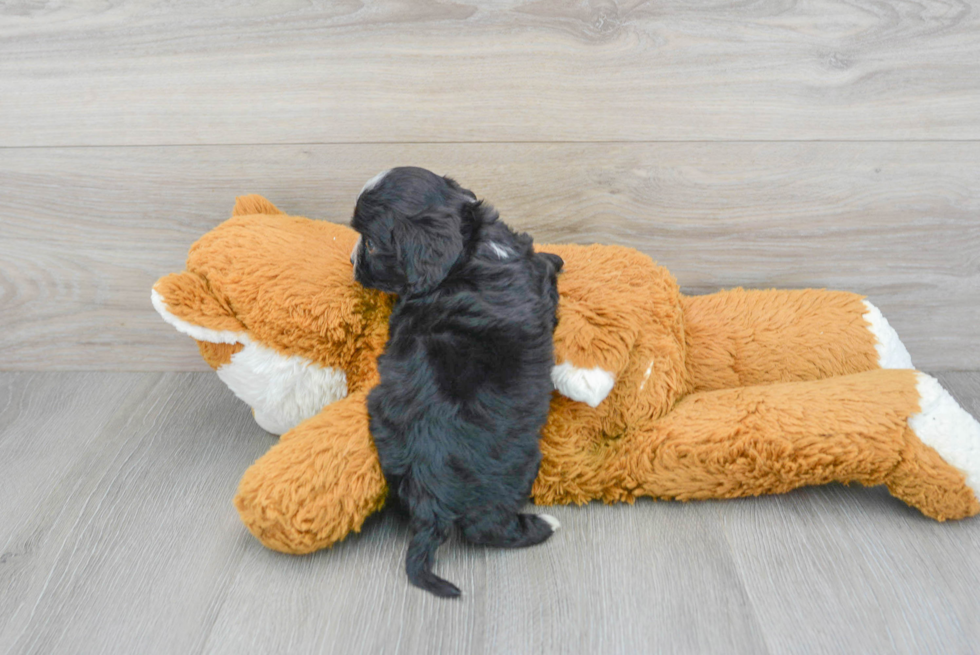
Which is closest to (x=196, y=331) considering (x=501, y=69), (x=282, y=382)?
(x=282, y=382)

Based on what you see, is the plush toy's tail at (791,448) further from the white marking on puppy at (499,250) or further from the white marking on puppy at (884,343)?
the white marking on puppy at (499,250)

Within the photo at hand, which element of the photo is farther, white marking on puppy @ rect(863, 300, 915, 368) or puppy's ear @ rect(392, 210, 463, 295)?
white marking on puppy @ rect(863, 300, 915, 368)

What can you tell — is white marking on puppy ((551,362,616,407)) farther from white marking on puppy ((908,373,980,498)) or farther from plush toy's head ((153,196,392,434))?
white marking on puppy ((908,373,980,498))

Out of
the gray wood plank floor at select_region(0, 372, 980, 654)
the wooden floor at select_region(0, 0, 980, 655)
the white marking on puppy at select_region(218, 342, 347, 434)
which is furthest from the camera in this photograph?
the white marking on puppy at select_region(218, 342, 347, 434)

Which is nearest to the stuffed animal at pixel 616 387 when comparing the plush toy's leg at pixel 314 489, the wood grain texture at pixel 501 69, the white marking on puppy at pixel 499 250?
the plush toy's leg at pixel 314 489

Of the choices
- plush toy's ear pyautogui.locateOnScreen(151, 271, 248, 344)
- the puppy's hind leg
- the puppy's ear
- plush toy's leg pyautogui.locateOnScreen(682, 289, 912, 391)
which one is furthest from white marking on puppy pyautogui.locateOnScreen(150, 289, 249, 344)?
plush toy's leg pyautogui.locateOnScreen(682, 289, 912, 391)

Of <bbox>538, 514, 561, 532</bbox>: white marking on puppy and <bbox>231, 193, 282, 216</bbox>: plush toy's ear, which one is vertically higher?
<bbox>231, 193, 282, 216</bbox>: plush toy's ear

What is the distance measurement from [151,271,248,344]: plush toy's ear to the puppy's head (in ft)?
0.85

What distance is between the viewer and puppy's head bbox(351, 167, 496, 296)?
0.87m

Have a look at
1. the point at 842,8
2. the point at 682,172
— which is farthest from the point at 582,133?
the point at 842,8

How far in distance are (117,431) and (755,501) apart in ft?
3.57

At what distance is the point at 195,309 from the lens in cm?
100

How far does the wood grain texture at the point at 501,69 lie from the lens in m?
1.14

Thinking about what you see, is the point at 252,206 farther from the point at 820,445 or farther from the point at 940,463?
the point at 940,463
